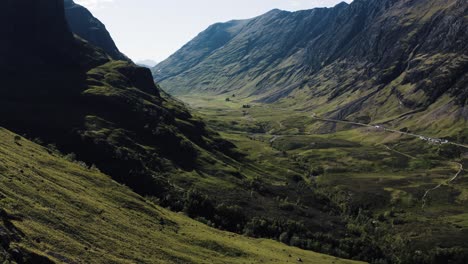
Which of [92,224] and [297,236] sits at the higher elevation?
[297,236]

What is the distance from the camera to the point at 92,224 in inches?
3895

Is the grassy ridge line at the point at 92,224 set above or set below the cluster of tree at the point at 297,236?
below

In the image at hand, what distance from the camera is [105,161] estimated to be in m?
198

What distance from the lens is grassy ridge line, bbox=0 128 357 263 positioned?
79.7 meters

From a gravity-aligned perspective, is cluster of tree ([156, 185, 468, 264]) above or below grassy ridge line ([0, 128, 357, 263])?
above

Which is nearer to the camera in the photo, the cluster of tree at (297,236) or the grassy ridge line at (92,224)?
the grassy ridge line at (92,224)

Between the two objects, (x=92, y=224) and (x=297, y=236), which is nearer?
(x=92, y=224)

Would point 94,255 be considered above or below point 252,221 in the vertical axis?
below

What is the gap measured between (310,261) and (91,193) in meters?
69.2

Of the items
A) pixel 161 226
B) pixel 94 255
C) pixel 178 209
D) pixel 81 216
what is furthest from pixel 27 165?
pixel 178 209

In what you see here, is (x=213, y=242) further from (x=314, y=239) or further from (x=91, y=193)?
(x=314, y=239)

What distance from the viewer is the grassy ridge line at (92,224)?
79.7 meters

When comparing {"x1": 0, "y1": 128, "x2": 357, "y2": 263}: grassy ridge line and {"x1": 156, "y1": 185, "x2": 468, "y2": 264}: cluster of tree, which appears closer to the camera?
{"x1": 0, "y1": 128, "x2": 357, "y2": 263}: grassy ridge line

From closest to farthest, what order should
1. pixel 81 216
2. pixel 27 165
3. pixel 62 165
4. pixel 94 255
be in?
pixel 94 255, pixel 81 216, pixel 27 165, pixel 62 165
